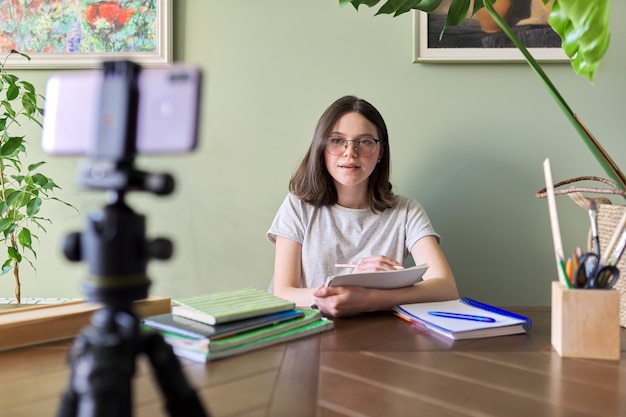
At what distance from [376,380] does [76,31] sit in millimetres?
1632

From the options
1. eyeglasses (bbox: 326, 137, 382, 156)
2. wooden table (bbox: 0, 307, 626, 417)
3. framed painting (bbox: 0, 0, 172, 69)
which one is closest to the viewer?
wooden table (bbox: 0, 307, 626, 417)

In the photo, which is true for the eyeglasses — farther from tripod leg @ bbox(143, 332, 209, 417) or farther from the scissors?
tripod leg @ bbox(143, 332, 209, 417)

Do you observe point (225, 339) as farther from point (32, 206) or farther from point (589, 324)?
point (32, 206)

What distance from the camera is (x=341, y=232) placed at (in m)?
1.76

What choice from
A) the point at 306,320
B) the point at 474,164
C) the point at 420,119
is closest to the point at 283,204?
the point at 420,119

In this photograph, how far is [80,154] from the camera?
0.47 m

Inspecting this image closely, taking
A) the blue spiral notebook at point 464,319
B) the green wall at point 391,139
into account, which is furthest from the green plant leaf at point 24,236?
the blue spiral notebook at point 464,319

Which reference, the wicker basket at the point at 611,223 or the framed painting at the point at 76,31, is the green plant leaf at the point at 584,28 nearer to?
the wicker basket at the point at 611,223

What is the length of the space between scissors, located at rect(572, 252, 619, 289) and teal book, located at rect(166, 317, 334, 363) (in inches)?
17.4

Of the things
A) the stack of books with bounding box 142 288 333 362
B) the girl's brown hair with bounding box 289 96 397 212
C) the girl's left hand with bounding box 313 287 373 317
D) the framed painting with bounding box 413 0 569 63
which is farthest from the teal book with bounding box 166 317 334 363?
the framed painting with bounding box 413 0 569 63

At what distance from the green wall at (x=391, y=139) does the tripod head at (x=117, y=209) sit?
1.40 meters

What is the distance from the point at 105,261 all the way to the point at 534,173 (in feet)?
5.51

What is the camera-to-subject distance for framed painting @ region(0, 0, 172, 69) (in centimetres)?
181

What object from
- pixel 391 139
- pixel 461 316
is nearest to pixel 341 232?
pixel 391 139
